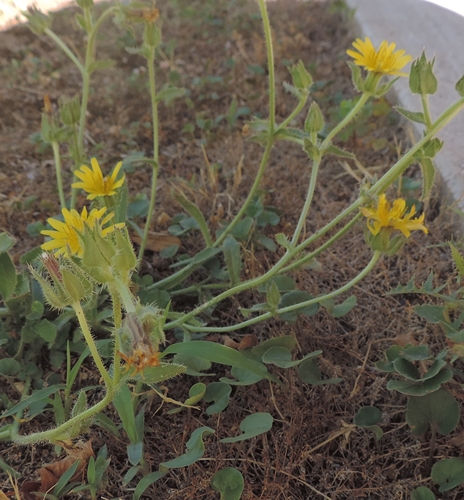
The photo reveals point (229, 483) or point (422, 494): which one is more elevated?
point (229, 483)

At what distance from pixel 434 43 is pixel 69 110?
5.97 ft

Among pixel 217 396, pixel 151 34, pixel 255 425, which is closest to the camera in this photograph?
pixel 255 425

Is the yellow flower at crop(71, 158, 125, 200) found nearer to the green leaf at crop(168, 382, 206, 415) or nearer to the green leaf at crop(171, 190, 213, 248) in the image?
the green leaf at crop(171, 190, 213, 248)

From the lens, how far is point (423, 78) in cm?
105

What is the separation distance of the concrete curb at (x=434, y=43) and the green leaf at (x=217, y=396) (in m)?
0.94

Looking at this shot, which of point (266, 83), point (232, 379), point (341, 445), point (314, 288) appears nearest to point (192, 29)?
point (266, 83)

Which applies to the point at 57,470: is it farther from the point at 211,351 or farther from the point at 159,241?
the point at 159,241

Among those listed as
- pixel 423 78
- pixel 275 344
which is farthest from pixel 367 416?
pixel 423 78

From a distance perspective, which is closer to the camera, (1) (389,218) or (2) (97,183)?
(1) (389,218)

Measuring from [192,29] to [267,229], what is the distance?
180 centimetres

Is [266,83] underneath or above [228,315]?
above

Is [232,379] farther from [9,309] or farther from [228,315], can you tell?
[9,309]

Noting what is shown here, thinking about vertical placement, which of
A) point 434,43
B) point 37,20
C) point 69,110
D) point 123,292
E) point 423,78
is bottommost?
point 123,292

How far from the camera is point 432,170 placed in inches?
42.6
